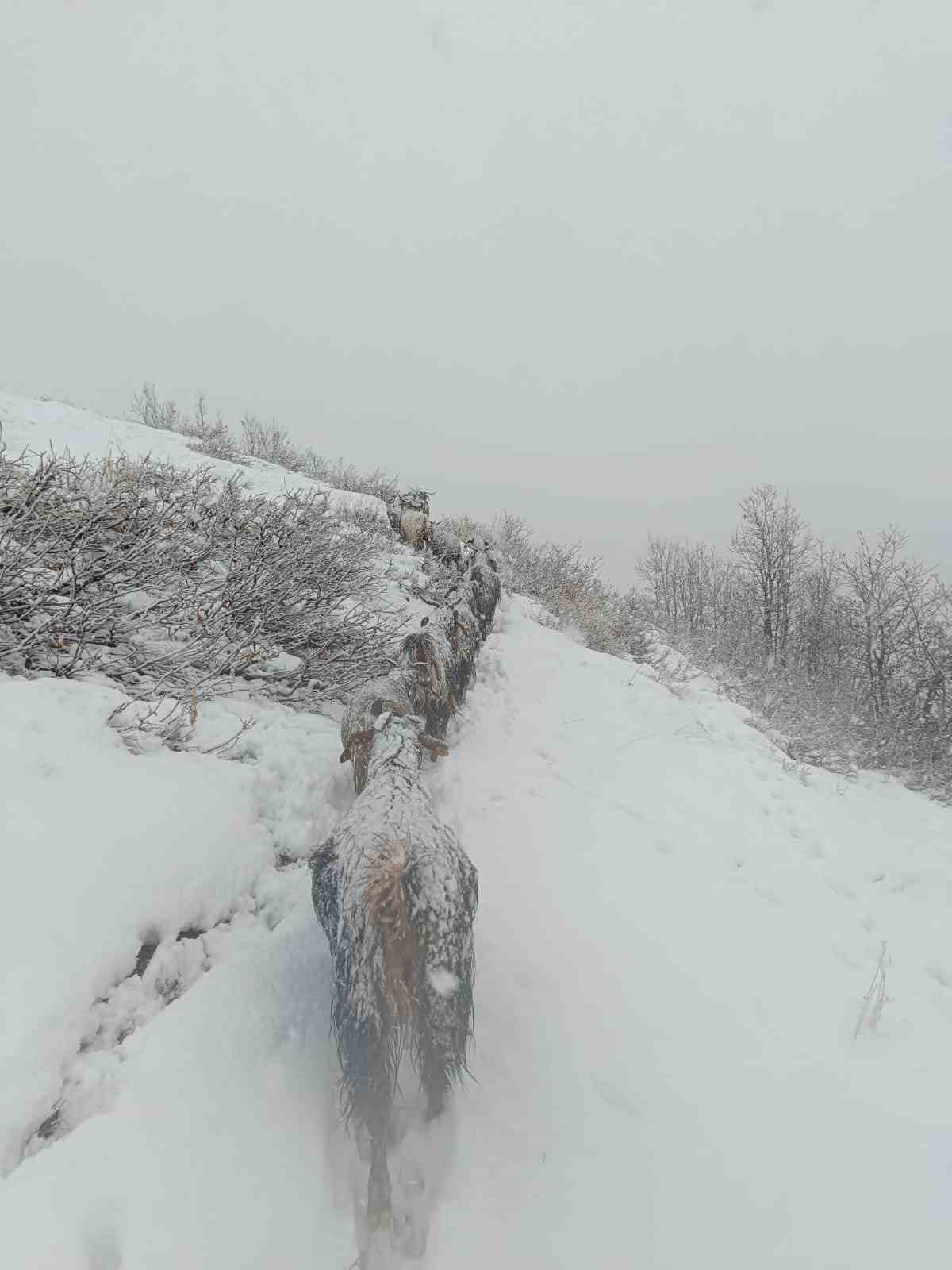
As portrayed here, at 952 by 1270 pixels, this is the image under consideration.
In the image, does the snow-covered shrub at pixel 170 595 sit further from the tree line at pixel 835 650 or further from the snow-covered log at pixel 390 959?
the tree line at pixel 835 650

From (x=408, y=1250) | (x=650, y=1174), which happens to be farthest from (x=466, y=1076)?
(x=650, y=1174)

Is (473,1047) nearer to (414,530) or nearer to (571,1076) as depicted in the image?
(571,1076)

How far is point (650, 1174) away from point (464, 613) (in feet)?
13.1

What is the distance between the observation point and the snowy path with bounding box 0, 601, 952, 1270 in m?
1.18

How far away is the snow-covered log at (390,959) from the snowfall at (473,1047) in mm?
166

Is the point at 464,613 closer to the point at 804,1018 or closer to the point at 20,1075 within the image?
the point at 804,1018

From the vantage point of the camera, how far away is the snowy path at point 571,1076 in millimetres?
1178

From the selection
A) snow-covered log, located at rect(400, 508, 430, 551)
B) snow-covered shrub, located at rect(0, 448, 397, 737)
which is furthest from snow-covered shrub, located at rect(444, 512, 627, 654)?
snow-covered shrub, located at rect(0, 448, 397, 737)

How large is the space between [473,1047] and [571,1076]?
342mm

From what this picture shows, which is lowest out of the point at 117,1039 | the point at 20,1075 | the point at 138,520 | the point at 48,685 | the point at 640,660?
the point at 640,660

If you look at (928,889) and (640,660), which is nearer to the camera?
(928,889)

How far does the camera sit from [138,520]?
333 centimetres

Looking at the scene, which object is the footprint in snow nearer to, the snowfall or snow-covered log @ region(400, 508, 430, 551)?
the snowfall

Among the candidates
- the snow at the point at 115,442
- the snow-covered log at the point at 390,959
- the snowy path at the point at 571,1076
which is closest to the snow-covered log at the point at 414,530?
the snow at the point at 115,442
